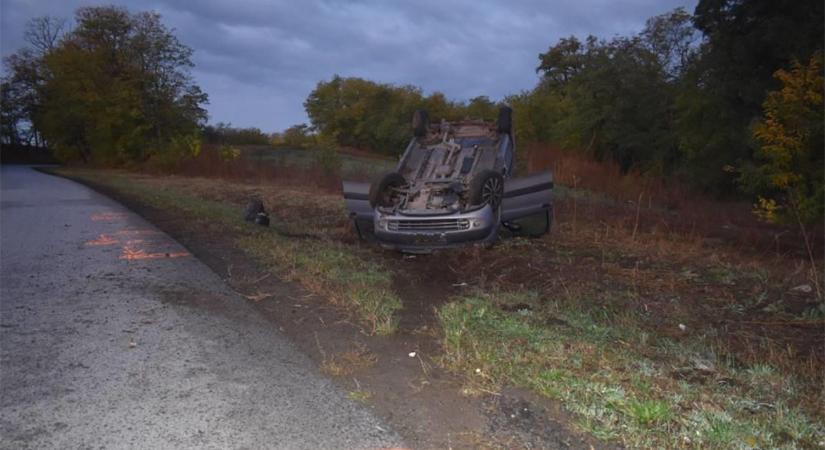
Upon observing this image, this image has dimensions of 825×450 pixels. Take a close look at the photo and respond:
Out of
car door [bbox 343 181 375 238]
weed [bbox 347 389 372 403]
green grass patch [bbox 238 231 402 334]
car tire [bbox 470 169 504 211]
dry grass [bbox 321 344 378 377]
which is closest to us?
weed [bbox 347 389 372 403]

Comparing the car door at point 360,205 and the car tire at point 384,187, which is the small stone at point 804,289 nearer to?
the car tire at point 384,187

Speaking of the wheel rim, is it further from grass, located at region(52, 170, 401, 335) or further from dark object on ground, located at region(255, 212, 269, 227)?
dark object on ground, located at region(255, 212, 269, 227)

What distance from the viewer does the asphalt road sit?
11.1 feet

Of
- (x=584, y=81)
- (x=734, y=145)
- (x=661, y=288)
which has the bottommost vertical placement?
(x=661, y=288)

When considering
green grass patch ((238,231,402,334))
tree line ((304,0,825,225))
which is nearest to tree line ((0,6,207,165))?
tree line ((304,0,825,225))

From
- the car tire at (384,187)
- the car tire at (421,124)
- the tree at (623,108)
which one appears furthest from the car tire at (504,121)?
the tree at (623,108)

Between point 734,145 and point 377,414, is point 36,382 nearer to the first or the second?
point 377,414

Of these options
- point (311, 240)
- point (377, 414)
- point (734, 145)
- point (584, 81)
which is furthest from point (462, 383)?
point (584, 81)

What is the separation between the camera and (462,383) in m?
4.05

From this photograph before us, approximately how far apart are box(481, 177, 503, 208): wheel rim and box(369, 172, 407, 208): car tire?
4.99 ft

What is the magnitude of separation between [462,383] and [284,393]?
3.80ft

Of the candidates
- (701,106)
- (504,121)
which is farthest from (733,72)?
(504,121)

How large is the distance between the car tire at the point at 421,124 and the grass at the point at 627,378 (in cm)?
578

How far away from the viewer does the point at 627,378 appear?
4004 millimetres
